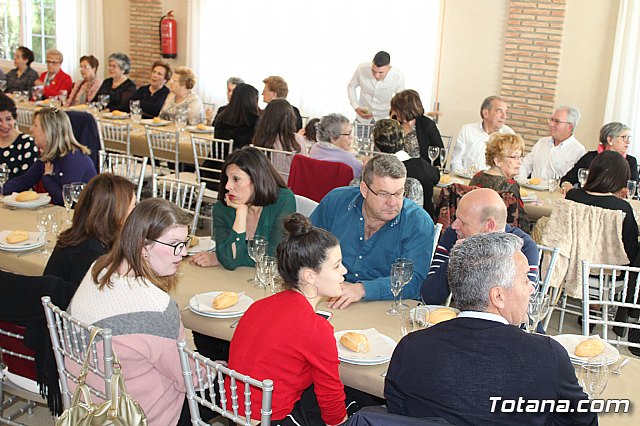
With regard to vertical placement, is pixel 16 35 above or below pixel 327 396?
above

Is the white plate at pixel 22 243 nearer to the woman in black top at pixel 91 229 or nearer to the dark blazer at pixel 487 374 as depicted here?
the woman in black top at pixel 91 229

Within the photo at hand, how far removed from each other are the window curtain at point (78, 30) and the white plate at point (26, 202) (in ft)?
26.4

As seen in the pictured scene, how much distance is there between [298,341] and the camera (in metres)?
2.31

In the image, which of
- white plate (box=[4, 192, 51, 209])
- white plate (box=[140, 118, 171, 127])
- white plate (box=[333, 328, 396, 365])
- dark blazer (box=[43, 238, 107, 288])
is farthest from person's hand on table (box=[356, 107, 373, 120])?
white plate (box=[333, 328, 396, 365])

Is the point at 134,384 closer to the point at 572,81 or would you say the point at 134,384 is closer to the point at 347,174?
the point at 347,174

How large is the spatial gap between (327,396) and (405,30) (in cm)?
710

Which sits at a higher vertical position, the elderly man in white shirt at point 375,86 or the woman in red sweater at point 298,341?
the elderly man in white shirt at point 375,86

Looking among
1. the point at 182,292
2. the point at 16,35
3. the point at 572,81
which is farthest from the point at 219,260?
the point at 16,35

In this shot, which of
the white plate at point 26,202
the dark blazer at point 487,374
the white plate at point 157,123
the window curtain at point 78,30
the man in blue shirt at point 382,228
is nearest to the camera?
the dark blazer at point 487,374

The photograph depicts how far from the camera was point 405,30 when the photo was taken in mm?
8812

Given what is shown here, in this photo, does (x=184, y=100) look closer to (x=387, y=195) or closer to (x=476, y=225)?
(x=387, y=195)

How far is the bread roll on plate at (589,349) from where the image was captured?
2572 mm

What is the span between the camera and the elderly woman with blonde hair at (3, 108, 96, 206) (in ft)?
15.2

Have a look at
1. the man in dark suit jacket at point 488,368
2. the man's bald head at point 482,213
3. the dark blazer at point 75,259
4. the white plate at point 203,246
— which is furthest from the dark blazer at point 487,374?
the white plate at point 203,246
